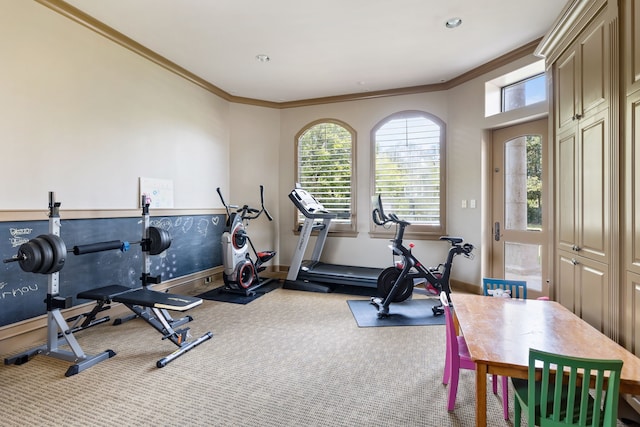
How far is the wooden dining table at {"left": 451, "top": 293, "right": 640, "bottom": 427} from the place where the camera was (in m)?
1.40

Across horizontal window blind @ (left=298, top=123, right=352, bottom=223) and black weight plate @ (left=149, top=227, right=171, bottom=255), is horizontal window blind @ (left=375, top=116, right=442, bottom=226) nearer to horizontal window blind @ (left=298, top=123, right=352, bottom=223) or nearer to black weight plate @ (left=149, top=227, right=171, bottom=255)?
horizontal window blind @ (left=298, top=123, right=352, bottom=223)

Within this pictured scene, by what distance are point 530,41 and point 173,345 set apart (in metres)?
5.06

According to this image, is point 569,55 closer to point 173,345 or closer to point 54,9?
point 173,345

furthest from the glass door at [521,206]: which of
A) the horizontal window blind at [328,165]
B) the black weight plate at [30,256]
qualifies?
the black weight plate at [30,256]

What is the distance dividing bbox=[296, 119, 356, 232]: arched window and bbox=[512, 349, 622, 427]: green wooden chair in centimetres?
427

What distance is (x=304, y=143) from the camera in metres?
6.02

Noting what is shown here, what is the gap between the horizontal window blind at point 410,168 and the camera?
5.21 m

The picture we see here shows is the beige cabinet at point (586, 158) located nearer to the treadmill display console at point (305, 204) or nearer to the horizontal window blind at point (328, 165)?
the treadmill display console at point (305, 204)

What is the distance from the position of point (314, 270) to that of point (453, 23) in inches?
148

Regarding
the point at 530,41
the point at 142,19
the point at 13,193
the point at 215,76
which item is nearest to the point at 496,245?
the point at 530,41

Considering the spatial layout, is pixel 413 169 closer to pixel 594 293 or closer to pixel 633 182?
pixel 594 293

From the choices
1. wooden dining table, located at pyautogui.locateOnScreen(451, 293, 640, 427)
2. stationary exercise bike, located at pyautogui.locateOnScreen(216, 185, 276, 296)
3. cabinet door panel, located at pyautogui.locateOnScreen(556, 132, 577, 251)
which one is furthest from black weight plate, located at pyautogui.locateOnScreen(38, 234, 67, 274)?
cabinet door panel, located at pyautogui.locateOnScreen(556, 132, 577, 251)

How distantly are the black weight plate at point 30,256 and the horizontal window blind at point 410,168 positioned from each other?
443cm

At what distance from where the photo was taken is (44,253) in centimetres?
244
